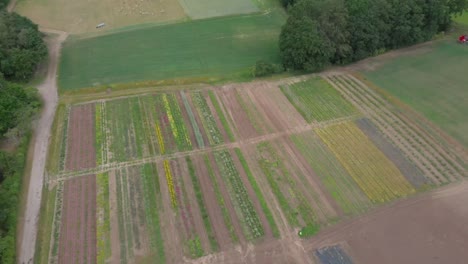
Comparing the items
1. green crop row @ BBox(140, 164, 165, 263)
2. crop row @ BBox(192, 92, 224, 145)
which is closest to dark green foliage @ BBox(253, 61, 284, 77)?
crop row @ BBox(192, 92, 224, 145)

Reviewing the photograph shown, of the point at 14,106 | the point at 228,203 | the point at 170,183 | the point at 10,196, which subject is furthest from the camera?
the point at 14,106

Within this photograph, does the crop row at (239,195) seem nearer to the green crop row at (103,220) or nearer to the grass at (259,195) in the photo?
the grass at (259,195)

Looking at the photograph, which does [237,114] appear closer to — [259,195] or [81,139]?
[259,195]

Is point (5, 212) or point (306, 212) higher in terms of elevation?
point (5, 212)

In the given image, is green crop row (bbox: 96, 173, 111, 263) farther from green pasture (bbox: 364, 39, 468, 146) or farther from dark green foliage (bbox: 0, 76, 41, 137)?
green pasture (bbox: 364, 39, 468, 146)

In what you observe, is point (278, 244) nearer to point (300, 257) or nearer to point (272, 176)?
point (300, 257)

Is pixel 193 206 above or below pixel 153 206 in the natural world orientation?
below

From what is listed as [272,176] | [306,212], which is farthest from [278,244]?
[272,176]

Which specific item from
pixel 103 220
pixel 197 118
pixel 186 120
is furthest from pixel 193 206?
pixel 197 118
